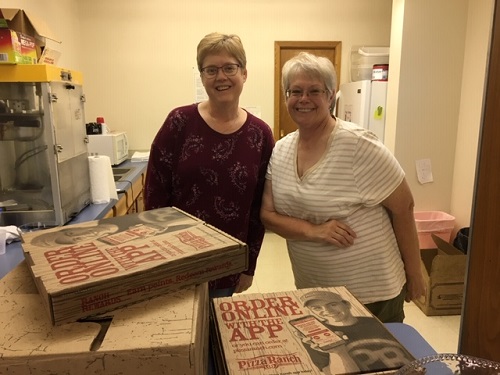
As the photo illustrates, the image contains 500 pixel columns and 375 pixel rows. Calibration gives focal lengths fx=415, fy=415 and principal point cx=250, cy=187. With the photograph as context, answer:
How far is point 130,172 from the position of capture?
3.61 meters

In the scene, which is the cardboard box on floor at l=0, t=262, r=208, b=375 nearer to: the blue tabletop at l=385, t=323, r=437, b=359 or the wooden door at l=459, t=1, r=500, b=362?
the blue tabletop at l=385, t=323, r=437, b=359

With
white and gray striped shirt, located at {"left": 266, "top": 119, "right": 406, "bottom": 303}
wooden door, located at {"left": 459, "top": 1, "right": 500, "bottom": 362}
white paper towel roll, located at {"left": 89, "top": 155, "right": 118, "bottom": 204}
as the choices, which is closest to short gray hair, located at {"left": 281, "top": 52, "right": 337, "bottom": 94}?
white and gray striped shirt, located at {"left": 266, "top": 119, "right": 406, "bottom": 303}

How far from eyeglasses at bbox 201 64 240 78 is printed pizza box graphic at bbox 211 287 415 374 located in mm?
862

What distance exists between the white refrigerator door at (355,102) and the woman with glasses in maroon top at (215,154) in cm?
235

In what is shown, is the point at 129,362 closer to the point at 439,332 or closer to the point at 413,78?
the point at 439,332

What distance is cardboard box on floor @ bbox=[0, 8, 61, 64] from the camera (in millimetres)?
1703

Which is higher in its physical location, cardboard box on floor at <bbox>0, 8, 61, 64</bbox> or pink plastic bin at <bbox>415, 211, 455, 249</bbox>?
cardboard box on floor at <bbox>0, 8, 61, 64</bbox>

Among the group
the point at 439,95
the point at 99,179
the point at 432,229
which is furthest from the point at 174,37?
the point at 432,229

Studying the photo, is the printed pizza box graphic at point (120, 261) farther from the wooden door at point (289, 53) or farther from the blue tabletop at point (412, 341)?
the wooden door at point (289, 53)

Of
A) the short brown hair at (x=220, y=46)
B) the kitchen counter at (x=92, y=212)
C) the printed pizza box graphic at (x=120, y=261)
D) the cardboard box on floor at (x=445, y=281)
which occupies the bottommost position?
the cardboard box on floor at (x=445, y=281)

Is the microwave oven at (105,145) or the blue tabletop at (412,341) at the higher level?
the microwave oven at (105,145)

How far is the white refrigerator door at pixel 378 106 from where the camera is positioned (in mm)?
3627

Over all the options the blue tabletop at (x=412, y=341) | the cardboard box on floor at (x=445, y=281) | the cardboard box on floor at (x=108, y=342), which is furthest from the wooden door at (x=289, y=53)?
the cardboard box on floor at (x=108, y=342)

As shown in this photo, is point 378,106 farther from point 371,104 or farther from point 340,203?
point 340,203
